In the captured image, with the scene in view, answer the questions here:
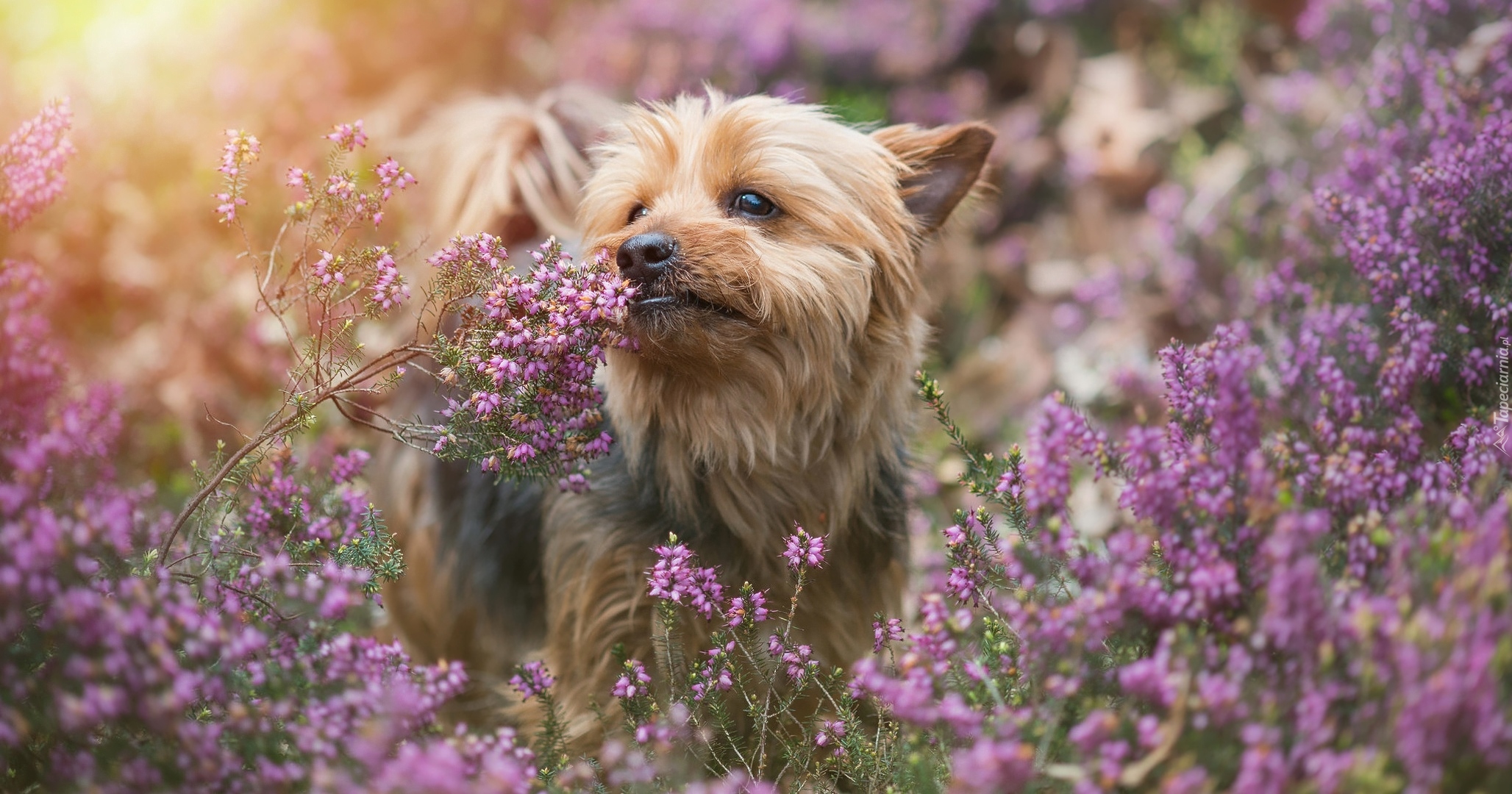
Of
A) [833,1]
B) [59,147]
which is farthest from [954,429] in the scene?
[833,1]

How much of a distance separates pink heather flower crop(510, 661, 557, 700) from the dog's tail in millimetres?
1825

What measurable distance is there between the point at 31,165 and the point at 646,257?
1501 mm

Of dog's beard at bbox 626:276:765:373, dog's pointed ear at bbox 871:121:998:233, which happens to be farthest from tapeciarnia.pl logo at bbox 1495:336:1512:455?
dog's beard at bbox 626:276:765:373

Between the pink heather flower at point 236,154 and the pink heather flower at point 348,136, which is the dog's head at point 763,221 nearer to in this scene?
the pink heather flower at point 348,136

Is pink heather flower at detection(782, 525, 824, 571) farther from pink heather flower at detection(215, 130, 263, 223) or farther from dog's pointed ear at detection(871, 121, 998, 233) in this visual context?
pink heather flower at detection(215, 130, 263, 223)

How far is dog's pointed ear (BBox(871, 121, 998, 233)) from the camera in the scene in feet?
9.43

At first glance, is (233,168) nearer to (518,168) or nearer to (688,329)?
(688,329)

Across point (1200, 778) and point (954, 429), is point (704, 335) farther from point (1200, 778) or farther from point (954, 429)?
point (1200, 778)

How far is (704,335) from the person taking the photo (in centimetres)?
245

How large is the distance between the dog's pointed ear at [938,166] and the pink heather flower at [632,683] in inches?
60.5

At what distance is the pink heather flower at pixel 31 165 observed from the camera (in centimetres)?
238

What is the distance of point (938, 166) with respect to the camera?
296 cm

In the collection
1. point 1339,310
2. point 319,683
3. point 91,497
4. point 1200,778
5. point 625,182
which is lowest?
point 1200,778

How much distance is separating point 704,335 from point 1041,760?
1245 mm
